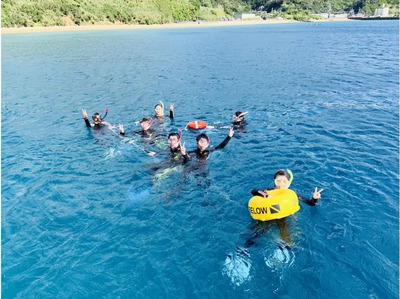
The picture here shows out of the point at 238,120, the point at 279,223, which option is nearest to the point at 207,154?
the point at 279,223

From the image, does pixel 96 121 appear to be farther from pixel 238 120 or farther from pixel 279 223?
pixel 279 223

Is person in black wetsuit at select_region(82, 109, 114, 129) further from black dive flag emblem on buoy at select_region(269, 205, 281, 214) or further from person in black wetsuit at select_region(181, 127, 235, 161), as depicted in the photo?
black dive flag emblem on buoy at select_region(269, 205, 281, 214)

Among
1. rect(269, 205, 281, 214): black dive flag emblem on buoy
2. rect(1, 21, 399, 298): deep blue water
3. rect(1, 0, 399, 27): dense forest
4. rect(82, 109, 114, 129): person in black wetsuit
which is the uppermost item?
rect(1, 0, 399, 27): dense forest

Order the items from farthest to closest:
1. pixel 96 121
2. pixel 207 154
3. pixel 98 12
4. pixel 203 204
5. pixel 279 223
Answer: 1. pixel 98 12
2. pixel 96 121
3. pixel 207 154
4. pixel 203 204
5. pixel 279 223

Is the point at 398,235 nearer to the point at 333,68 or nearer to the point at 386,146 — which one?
the point at 386,146

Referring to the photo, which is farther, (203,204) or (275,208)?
(203,204)

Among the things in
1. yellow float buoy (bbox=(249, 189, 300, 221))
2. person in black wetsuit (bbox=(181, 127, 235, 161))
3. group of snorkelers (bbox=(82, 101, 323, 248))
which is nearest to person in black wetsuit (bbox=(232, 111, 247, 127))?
group of snorkelers (bbox=(82, 101, 323, 248))

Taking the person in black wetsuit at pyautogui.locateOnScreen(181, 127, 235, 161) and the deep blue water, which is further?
the person in black wetsuit at pyautogui.locateOnScreen(181, 127, 235, 161)

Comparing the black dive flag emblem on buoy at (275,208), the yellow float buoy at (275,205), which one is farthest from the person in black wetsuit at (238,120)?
the black dive flag emblem on buoy at (275,208)

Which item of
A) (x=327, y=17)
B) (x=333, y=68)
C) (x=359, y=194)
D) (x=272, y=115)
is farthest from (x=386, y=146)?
(x=327, y=17)

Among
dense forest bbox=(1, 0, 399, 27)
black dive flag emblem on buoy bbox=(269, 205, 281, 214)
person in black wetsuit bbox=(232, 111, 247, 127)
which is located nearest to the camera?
black dive flag emblem on buoy bbox=(269, 205, 281, 214)

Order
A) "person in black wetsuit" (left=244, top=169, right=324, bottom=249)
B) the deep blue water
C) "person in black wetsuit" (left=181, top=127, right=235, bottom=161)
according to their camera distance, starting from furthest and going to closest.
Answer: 1. "person in black wetsuit" (left=181, top=127, right=235, bottom=161)
2. "person in black wetsuit" (left=244, top=169, right=324, bottom=249)
3. the deep blue water

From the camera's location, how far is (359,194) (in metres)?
8.51

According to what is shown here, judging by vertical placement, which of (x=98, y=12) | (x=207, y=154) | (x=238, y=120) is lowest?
Answer: (x=238, y=120)
